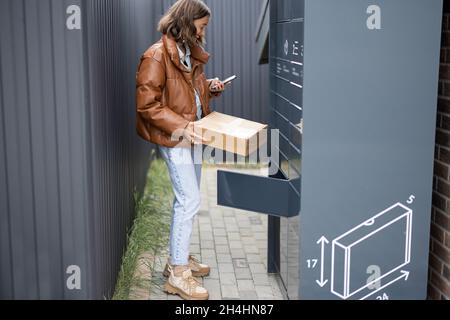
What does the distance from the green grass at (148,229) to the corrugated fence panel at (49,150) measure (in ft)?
2.39

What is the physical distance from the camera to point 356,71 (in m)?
3.60

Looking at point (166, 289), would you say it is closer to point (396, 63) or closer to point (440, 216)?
point (440, 216)

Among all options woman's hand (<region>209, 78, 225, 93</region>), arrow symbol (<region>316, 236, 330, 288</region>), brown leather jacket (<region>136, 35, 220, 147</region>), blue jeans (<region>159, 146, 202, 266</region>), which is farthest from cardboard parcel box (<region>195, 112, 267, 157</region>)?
arrow symbol (<region>316, 236, 330, 288</region>)

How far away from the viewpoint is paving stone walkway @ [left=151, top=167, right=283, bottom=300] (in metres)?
4.82

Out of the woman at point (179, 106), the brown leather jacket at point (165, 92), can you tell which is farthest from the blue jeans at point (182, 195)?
the brown leather jacket at point (165, 92)

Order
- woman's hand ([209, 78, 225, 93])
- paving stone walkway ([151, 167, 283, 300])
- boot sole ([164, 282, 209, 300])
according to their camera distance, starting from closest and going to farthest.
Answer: boot sole ([164, 282, 209, 300]) < paving stone walkway ([151, 167, 283, 300]) < woman's hand ([209, 78, 225, 93])

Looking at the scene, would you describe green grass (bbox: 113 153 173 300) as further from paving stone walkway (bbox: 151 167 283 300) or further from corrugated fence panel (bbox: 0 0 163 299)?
corrugated fence panel (bbox: 0 0 163 299)

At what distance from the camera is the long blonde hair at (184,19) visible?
4434 millimetres

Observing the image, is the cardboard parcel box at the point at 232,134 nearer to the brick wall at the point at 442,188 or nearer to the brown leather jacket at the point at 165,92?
the brown leather jacket at the point at 165,92

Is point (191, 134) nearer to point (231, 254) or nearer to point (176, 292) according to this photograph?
point (176, 292)

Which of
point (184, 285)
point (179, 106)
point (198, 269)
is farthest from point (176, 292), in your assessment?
point (179, 106)

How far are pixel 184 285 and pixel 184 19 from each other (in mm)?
1681

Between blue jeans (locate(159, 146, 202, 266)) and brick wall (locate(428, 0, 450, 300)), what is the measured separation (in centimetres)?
147
